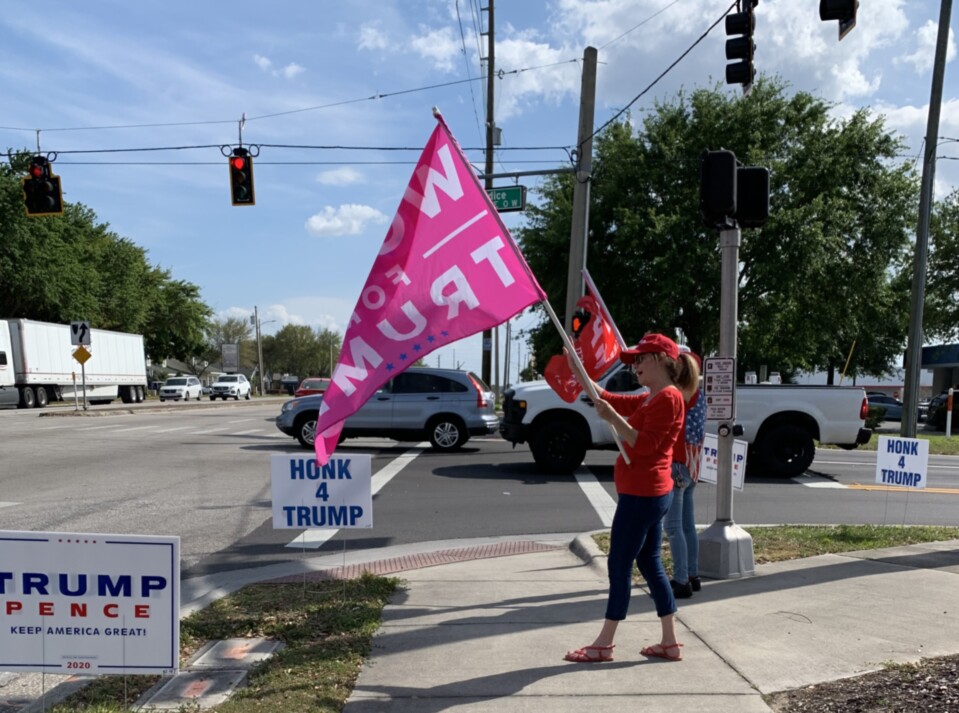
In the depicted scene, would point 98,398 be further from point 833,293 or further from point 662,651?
point 662,651

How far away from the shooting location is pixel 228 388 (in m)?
59.0

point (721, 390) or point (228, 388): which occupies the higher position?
point (721, 390)

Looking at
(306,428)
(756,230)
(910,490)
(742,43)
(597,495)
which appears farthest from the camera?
(756,230)

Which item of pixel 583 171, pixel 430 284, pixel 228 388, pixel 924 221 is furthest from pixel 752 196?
pixel 228 388

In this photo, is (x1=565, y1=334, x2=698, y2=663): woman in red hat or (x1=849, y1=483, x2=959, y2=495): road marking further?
(x1=849, y1=483, x2=959, y2=495): road marking

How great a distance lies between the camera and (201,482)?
40.8 feet

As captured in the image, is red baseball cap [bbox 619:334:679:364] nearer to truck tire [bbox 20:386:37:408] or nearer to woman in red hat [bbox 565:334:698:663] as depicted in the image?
woman in red hat [bbox 565:334:698:663]

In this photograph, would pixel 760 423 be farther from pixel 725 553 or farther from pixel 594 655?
pixel 594 655

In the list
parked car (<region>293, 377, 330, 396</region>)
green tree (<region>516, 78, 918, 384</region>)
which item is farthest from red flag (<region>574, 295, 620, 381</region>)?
green tree (<region>516, 78, 918, 384</region>)

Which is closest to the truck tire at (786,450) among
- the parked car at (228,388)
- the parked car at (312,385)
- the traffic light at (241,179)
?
the traffic light at (241,179)

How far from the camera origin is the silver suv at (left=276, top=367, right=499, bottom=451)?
55.7 ft

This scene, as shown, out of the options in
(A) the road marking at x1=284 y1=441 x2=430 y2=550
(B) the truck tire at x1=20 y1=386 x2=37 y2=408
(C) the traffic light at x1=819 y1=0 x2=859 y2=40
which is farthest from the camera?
(B) the truck tire at x1=20 y1=386 x2=37 y2=408

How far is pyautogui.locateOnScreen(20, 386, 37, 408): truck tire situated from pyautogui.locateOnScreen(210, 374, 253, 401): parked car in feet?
65.0

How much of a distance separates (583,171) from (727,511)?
11215 millimetres
